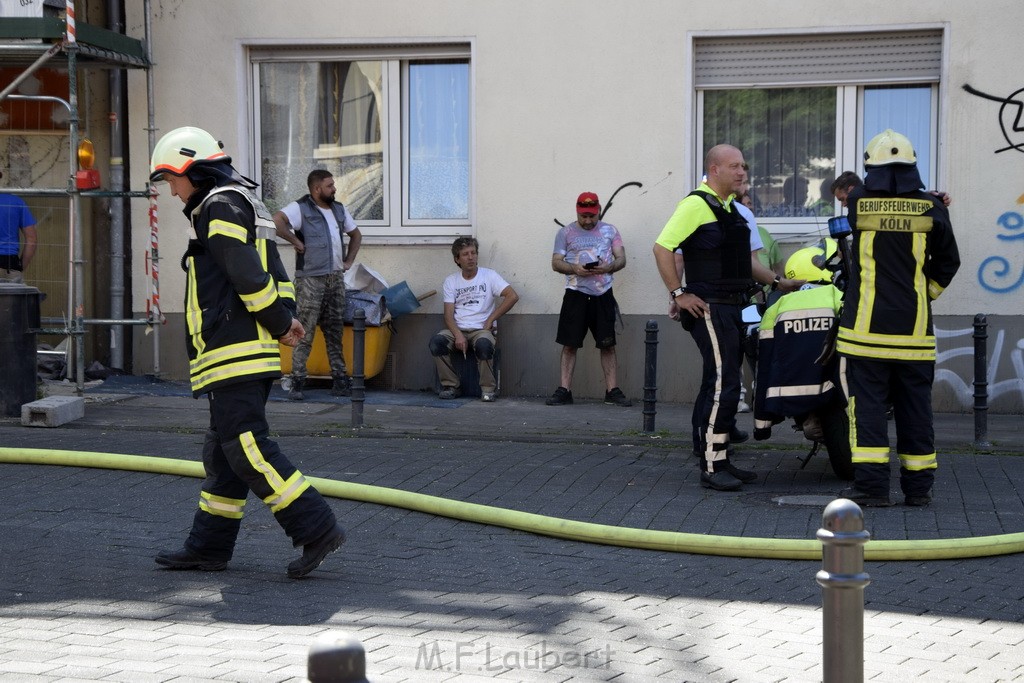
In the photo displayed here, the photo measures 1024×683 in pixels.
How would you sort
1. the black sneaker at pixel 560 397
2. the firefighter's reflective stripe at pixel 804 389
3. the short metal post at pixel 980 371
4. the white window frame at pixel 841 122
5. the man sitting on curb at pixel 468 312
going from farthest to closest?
the man sitting on curb at pixel 468 312 → the black sneaker at pixel 560 397 → the white window frame at pixel 841 122 → the short metal post at pixel 980 371 → the firefighter's reflective stripe at pixel 804 389

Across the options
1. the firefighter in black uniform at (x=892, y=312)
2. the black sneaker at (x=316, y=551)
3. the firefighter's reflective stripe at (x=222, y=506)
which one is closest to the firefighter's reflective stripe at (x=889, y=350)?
the firefighter in black uniform at (x=892, y=312)

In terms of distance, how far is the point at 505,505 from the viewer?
295 inches

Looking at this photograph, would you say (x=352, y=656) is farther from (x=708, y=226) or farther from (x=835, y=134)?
(x=835, y=134)

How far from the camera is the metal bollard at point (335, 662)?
2.52m

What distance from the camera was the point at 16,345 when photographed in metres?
10.4

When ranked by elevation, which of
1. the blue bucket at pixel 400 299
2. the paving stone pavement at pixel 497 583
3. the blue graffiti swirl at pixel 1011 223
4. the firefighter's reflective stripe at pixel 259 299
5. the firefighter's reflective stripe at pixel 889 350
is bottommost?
the paving stone pavement at pixel 497 583

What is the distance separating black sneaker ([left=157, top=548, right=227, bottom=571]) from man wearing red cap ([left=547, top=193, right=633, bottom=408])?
6161 millimetres

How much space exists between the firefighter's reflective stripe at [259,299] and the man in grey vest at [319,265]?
5913mm

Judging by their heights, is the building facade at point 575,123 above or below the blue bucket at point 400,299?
above

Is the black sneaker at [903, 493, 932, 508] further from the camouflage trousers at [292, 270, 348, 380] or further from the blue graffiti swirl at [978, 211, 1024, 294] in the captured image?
the camouflage trousers at [292, 270, 348, 380]

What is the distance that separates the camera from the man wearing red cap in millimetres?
11836

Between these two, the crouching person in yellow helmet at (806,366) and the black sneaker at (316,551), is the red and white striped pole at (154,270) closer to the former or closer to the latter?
the crouching person in yellow helmet at (806,366)

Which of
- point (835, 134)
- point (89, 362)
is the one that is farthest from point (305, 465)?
point (835, 134)

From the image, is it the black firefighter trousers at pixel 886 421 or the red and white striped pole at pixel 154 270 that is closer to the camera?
the black firefighter trousers at pixel 886 421
